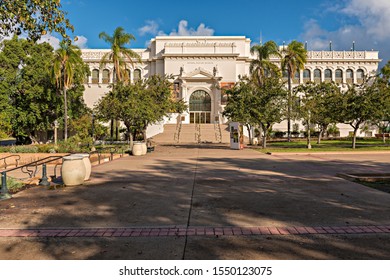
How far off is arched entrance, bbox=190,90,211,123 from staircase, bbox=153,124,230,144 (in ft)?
27.5

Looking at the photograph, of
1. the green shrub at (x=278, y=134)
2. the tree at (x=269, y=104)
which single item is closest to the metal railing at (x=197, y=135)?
the tree at (x=269, y=104)

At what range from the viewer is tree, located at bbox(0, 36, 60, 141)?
36.8 metres

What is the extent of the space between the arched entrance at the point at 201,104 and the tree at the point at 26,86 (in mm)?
22149

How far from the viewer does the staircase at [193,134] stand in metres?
39.0

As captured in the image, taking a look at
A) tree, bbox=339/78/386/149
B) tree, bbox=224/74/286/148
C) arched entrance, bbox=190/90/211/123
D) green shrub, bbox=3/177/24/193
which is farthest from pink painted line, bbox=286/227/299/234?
arched entrance, bbox=190/90/211/123

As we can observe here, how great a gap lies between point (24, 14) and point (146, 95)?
19.7m

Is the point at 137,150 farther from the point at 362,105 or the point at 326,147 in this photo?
the point at 362,105

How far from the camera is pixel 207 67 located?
2110 inches

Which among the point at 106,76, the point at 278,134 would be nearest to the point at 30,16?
the point at 278,134

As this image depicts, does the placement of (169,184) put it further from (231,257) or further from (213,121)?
(213,121)

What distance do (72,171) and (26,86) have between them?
108 ft

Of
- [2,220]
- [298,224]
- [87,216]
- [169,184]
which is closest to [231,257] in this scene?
[298,224]

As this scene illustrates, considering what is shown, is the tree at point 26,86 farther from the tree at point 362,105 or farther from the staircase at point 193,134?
the tree at point 362,105

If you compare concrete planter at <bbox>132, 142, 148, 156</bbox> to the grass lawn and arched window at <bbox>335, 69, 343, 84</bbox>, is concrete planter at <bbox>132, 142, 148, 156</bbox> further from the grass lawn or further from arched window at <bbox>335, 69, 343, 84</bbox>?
arched window at <bbox>335, 69, 343, 84</bbox>
